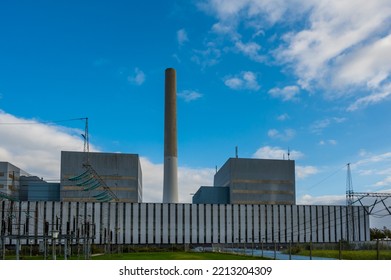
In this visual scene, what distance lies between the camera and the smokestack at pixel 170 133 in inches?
3657

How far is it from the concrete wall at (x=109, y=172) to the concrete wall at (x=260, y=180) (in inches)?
810

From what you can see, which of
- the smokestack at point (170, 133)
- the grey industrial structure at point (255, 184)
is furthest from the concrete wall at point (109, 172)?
the grey industrial structure at point (255, 184)

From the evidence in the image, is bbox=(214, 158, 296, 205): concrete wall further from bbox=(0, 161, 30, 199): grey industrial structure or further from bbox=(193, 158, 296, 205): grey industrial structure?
bbox=(0, 161, 30, 199): grey industrial structure

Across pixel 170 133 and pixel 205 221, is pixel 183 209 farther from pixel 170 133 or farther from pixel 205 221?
pixel 170 133

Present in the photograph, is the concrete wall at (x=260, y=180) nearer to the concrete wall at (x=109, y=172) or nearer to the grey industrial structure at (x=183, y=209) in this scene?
the grey industrial structure at (x=183, y=209)

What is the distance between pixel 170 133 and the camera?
305ft

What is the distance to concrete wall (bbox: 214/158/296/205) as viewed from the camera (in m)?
103

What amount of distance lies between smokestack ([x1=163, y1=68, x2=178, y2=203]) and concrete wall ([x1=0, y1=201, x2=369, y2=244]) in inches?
233

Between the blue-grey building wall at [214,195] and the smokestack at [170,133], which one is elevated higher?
the smokestack at [170,133]

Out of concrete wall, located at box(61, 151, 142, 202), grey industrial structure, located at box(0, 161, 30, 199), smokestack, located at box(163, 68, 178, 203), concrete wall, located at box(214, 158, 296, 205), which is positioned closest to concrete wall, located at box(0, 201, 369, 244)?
smokestack, located at box(163, 68, 178, 203)

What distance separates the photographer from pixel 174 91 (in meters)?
93.9

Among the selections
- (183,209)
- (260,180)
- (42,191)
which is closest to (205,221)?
(183,209)

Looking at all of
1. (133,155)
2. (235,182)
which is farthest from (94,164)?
(235,182)
